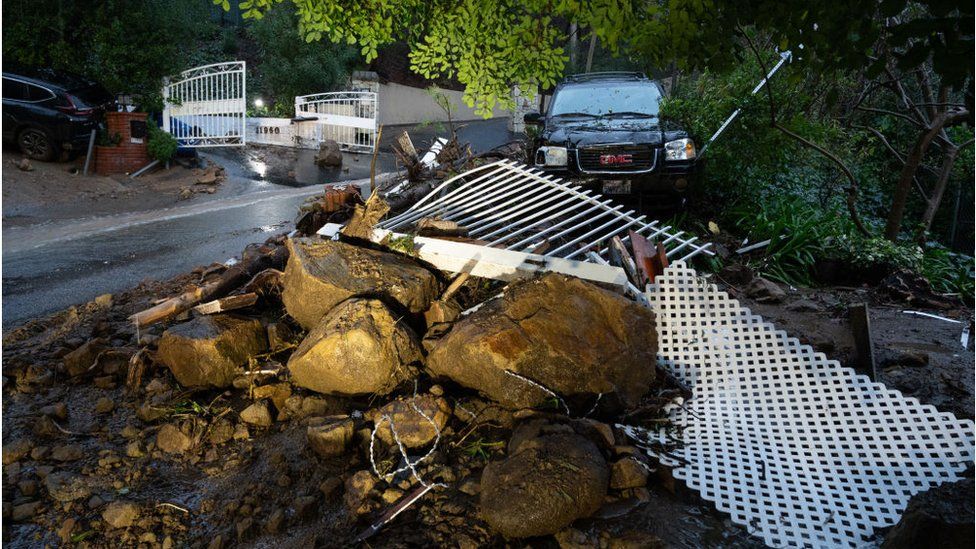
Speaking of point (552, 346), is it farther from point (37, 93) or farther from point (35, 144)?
point (35, 144)

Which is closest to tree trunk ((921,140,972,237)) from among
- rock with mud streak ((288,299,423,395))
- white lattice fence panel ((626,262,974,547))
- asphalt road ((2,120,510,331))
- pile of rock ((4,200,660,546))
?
white lattice fence panel ((626,262,974,547))

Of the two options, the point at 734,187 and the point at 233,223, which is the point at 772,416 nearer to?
the point at 734,187

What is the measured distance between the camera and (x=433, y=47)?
18.8 feet

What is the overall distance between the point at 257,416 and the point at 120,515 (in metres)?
0.85

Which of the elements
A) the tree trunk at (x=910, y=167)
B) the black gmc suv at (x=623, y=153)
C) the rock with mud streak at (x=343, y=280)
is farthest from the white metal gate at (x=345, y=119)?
the rock with mud streak at (x=343, y=280)

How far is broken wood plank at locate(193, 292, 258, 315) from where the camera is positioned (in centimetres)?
484

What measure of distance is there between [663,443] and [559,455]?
83cm

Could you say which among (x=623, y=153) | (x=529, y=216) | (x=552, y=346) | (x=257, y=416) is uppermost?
(x=623, y=153)

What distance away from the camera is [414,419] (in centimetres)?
362

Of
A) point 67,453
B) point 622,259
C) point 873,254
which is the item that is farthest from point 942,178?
point 67,453

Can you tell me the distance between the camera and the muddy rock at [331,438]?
354 centimetres

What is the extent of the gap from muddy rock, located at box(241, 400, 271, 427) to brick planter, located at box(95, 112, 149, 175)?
1293 centimetres

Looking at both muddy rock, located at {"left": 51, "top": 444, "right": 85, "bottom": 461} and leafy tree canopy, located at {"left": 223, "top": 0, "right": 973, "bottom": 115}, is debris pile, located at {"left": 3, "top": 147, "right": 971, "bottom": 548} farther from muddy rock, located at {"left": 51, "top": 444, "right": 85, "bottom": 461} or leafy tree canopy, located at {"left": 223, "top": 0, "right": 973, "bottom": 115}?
leafy tree canopy, located at {"left": 223, "top": 0, "right": 973, "bottom": 115}

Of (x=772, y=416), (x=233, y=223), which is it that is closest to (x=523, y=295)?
(x=772, y=416)
